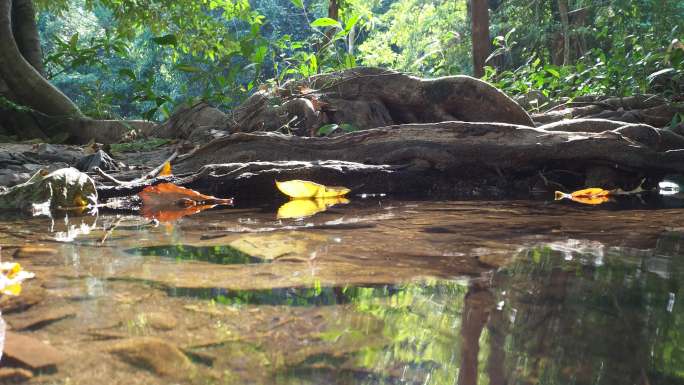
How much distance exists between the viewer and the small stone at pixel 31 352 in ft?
2.73

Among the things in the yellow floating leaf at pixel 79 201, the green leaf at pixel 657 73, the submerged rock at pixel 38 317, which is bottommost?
the submerged rock at pixel 38 317

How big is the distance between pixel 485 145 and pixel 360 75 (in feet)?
6.80

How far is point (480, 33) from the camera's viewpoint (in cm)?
847

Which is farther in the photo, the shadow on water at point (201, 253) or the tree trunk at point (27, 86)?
the tree trunk at point (27, 86)

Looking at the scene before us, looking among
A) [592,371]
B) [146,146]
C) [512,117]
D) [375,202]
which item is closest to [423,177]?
[375,202]

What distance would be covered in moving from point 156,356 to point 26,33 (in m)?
9.33

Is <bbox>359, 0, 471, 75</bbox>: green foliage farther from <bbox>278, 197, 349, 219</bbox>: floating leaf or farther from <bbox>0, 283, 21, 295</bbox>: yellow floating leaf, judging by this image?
<bbox>0, 283, 21, 295</bbox>: yellow floating leaf

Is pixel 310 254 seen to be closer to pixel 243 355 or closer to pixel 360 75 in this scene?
pixel 243 355

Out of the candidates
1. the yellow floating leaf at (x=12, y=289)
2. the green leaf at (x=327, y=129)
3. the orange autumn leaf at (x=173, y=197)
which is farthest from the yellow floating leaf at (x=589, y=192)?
the yellow floating leaf at (x=12, y=289)

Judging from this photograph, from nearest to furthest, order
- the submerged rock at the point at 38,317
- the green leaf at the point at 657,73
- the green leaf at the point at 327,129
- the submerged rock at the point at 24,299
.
Answer: 1. the submerged rock at the point at 38,317
2. the submerged rock at the point at 24,299
3. the green leaf at the point at 327,129
4. the green leaf at the point at 657,73

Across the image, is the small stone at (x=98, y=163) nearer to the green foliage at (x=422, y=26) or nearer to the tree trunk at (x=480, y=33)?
the tree trunk at (x=480, y=33)

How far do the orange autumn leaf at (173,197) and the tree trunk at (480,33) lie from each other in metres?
5.83

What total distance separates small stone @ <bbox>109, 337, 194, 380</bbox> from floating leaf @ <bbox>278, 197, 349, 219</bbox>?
1901 mm

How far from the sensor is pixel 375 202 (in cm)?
363
